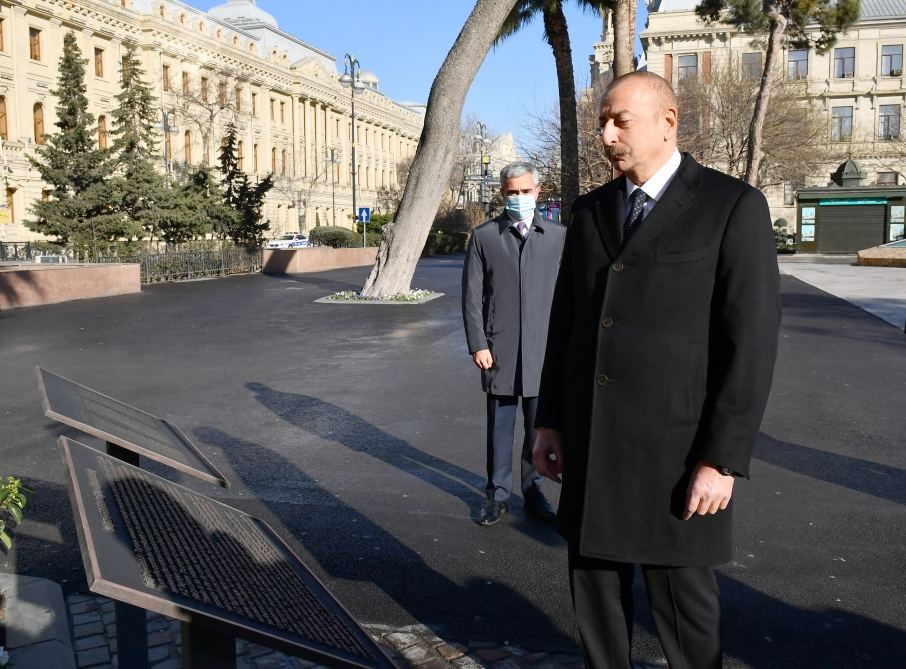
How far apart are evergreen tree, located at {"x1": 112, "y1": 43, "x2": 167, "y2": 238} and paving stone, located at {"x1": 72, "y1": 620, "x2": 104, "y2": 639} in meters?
28.5

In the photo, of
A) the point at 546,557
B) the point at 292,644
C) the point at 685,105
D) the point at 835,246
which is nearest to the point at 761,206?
the point at 292,644

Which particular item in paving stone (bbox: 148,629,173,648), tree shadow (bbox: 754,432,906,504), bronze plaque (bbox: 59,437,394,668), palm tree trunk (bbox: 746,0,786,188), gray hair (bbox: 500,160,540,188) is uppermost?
palm tree trunk (bbox: 746,0,786,188)

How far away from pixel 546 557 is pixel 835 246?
39643 millimetres

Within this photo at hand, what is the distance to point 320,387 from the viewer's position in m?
9.54

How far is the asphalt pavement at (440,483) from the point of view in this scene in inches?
153

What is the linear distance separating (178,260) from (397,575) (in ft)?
90.3

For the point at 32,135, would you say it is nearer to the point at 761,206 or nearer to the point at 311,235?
the point at 311,235

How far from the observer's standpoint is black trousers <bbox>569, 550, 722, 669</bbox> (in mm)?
2611

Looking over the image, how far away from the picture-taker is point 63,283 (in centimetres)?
2125

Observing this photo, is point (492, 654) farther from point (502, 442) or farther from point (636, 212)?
point (636, 212)

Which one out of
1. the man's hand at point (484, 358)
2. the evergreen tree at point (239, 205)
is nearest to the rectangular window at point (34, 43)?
the evergreen tree at point (239, 205)

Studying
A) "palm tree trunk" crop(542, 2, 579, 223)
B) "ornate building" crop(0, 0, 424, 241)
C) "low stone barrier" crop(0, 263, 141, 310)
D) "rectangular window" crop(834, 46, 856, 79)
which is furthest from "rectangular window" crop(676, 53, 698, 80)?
"low stone barrier" crop(0, 263, 141, 310)

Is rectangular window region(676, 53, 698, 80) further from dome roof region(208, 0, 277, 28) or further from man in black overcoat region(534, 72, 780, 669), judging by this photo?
man in black overcoat region(534, 72, 780, 669)

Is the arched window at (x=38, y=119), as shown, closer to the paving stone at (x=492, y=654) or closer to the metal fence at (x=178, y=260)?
the metal fence at (x=178, y=260)
